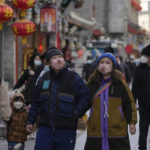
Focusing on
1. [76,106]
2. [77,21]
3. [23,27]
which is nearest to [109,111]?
[76,106]

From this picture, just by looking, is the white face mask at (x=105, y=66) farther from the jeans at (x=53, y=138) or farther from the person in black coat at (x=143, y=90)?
the person in black coat at (x=143, y=90)

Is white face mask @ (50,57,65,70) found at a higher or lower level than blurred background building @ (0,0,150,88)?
lower

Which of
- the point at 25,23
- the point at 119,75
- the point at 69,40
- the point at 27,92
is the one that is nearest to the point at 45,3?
the point at 25,23

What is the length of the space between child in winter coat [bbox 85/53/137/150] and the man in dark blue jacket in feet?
0.75

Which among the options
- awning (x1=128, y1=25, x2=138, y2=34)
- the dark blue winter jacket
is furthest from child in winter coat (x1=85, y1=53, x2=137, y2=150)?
awning (x1=128, y1=25, x2=138, y2=34)

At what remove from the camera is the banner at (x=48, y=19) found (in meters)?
19.3

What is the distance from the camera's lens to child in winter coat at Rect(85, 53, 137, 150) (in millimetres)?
5176

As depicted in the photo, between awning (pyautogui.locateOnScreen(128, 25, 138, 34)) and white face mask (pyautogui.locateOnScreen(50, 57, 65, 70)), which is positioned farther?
awning (pyautogui.locateOnScreen(128, 25, 138, 34))

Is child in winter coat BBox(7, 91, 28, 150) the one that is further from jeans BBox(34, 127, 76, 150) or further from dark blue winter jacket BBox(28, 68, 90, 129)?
jeans BBox(34, 127, 76, 150)

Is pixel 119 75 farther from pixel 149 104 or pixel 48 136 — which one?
pixel 149 104

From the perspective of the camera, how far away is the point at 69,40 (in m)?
28.5

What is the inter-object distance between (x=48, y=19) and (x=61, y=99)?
14791 mm

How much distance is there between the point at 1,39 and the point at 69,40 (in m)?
12.4

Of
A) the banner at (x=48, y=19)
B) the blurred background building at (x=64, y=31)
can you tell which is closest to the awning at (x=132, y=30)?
the blurred background building at (x=64, y=31)
